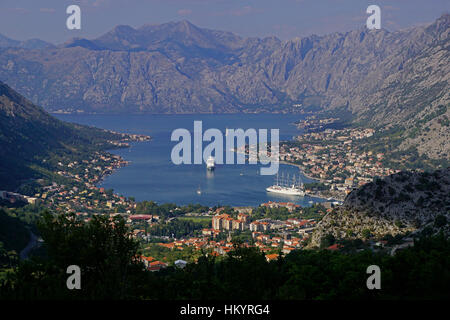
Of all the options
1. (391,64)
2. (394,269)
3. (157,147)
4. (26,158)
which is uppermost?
(391,64)

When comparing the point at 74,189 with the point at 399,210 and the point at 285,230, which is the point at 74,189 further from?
the point at 399,210

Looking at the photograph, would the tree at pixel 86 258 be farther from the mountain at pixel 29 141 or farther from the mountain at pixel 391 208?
the mountain at pixel 29 141

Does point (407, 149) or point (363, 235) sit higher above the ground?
point (407, 149)

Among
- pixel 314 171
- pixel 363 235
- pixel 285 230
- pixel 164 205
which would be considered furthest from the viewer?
pixel 314 171

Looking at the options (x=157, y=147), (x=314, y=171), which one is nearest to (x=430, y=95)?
(x=314, y=171)
